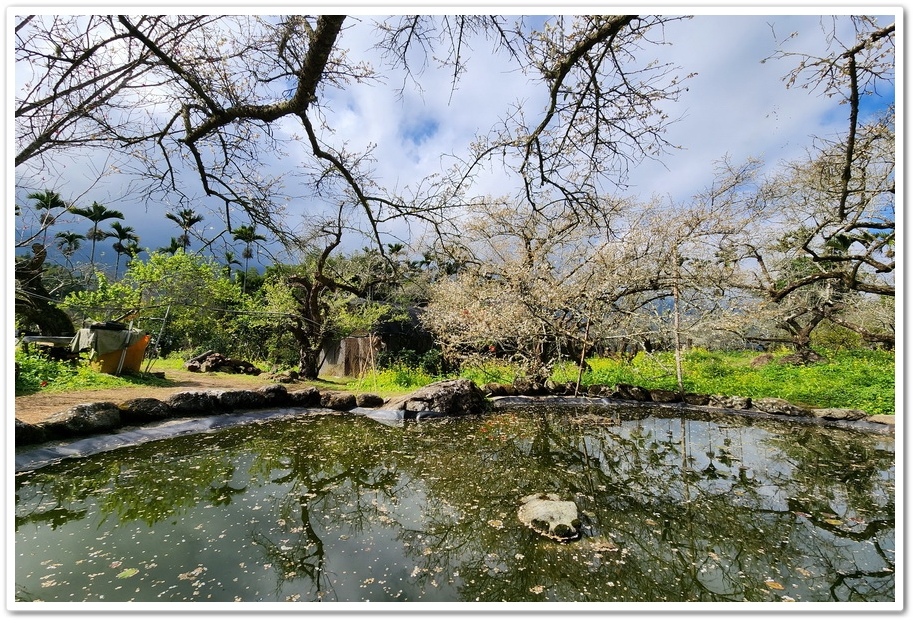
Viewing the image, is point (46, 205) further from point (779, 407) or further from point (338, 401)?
point (779, 407)

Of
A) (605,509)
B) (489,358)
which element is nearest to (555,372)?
(489,358)

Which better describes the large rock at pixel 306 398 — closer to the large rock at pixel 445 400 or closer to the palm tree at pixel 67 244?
the large rock at pixel 445 400

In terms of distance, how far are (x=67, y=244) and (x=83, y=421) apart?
380 cm

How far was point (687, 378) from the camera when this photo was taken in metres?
11.0

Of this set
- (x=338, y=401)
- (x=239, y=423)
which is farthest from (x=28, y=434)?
(x=338, y=401)

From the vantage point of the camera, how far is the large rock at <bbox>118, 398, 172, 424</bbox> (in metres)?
5.98

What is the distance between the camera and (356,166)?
3676 mm

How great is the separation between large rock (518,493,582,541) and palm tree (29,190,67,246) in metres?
3.75

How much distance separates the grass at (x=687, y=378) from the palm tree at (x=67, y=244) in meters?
6.24

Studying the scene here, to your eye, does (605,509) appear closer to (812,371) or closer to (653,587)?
(653,587)

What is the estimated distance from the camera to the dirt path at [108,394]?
5.75 metres

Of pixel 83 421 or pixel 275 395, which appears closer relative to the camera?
pixel 83 421

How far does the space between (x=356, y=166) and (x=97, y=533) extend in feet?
11.0

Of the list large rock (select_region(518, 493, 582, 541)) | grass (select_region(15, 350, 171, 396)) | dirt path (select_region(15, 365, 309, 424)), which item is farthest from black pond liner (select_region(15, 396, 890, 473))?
large rock (select_region(518, 493, 582, 541))
